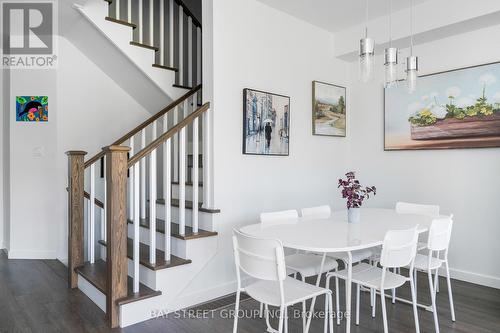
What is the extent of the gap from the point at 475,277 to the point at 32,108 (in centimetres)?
520

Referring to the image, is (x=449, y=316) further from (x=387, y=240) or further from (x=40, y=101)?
(x=40, y=101)

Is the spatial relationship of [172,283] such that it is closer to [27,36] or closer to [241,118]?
[241,118]

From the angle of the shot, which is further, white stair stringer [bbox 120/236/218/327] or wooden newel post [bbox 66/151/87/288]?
wooden newel post [bbox 66/151/87/288]

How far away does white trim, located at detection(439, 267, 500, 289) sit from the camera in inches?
130

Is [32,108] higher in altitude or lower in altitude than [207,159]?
higher

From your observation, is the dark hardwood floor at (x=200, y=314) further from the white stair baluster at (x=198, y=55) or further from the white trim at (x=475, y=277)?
the white stair baluster at (x=198, y=55)

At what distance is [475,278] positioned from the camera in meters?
3.41

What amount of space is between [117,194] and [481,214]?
10.8 feet

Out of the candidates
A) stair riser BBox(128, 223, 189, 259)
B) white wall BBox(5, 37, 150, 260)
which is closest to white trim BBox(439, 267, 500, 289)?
stair riser BBox(128, 223, 189, 259)

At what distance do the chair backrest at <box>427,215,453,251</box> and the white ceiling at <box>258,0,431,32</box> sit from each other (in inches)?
87.0

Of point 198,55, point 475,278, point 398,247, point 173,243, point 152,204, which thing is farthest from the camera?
point 198,55

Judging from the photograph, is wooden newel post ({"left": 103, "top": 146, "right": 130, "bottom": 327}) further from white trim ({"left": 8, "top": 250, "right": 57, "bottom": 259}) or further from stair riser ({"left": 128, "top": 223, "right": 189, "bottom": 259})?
white trim ({"left": 8, "top": 250, "right": 57, "bottom": 259})

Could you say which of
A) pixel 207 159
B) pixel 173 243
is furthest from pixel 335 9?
pixel 173 243

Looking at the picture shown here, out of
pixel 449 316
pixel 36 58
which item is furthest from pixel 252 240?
pixel 36 58
